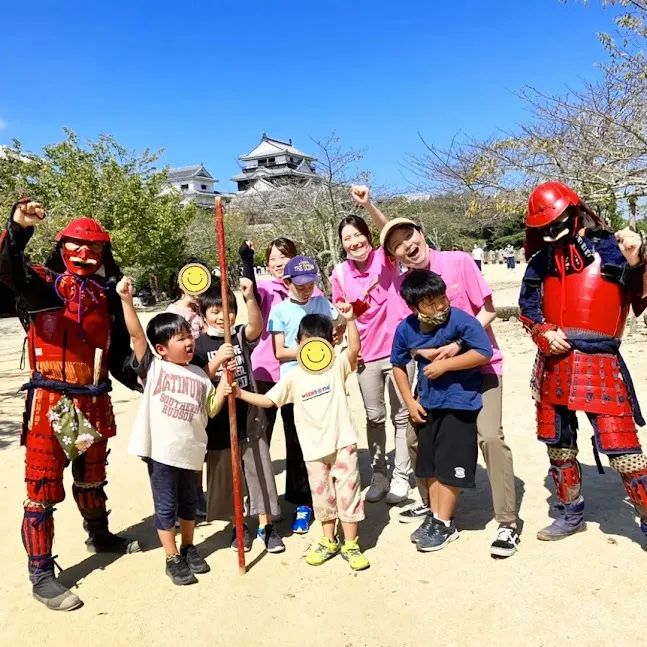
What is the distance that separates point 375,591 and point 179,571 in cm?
107

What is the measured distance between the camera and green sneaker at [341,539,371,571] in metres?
3.19

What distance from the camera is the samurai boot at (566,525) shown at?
3342 millimetres

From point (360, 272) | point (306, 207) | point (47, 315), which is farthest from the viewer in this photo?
point (306, 207)

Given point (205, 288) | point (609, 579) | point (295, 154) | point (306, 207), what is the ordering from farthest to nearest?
point (295, 154) < point (306, 207) < point (205, 288) < point (609, 579)

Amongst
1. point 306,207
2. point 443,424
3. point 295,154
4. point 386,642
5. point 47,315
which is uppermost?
point 295,154

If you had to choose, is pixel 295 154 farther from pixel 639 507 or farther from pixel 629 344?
pixel 639 507

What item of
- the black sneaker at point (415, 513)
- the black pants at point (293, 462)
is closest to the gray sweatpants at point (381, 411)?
the black sneaker at point (415, 513)

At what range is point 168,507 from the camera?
3152mm

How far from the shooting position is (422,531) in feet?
11.2

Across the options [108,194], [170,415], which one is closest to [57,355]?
[170,415]

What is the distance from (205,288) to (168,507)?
4.10 ft

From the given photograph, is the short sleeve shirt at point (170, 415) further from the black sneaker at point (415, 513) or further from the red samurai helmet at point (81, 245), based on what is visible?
the black sneaker at point (415, 513)

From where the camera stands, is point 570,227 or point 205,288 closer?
point 570,227

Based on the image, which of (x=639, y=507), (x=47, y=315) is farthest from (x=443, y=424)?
(x=47, y=315)
